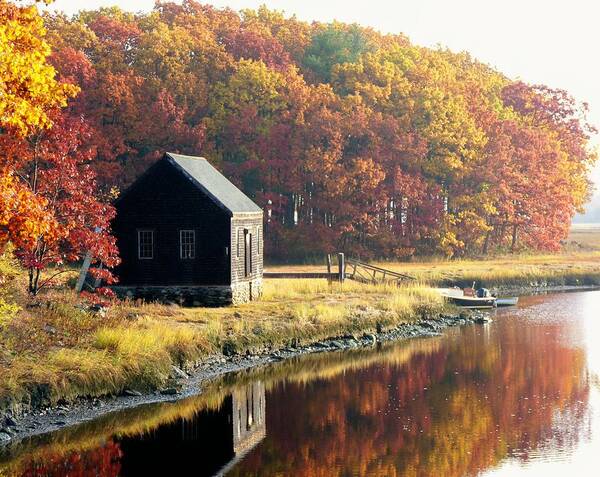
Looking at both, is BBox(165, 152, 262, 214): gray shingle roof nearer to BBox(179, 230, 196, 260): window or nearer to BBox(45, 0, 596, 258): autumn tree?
BBox(179, 230, 196, 260): window

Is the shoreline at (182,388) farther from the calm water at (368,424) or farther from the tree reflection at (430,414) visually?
the tree reflection at (430,414)

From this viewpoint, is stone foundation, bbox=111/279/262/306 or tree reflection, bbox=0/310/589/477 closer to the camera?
tree reflection, bbox=0/310/589/477

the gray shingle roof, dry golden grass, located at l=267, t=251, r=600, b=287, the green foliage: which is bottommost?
dry golden grass, located at l=267, t=251, r=600, b=287

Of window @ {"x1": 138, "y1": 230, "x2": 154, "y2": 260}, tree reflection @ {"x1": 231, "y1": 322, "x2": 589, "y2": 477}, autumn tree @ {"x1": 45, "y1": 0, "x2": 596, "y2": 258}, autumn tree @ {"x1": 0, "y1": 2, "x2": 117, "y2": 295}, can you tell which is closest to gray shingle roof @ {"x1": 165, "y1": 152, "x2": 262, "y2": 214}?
window @ {"x1": 138, "y1": 230, "x2": 154, "y2": 260}

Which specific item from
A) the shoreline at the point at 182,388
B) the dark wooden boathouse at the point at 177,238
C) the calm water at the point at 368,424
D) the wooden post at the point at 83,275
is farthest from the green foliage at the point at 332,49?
the calm water at the point at 368,424

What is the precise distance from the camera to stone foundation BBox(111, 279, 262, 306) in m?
44.1

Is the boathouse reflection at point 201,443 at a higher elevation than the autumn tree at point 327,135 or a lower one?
lower

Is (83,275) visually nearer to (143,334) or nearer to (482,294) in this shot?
(143,334)

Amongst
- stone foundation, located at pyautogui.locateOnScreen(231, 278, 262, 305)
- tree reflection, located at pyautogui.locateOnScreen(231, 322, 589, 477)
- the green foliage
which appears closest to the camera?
tree reflection, located at pyautogui.locateOnScreen(231, 322, 589, 477)

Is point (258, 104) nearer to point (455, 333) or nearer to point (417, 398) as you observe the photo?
point (455, 333)

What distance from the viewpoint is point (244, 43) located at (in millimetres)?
85438

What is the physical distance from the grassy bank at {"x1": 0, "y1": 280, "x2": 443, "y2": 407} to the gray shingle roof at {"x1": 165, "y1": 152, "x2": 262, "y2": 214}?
170 inches

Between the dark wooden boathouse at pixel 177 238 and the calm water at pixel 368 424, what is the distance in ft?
24.7

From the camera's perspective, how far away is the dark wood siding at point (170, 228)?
145 feet
